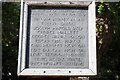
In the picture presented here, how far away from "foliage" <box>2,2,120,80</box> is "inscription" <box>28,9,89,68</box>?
A: 10.8ft

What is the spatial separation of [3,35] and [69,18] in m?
4.13

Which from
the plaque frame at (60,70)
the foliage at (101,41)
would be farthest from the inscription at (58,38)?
the foliage at (101,41)

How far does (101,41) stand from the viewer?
8055 mm

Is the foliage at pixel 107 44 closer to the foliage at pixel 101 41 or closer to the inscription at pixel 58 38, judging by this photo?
the foliage at pixel 101 41

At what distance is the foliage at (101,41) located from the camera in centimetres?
766

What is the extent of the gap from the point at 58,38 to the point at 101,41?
408 cm

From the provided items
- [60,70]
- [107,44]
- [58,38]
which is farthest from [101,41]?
[60,70]

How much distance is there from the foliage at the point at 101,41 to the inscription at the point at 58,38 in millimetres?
3298

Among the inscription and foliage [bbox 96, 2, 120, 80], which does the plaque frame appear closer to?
the inscription

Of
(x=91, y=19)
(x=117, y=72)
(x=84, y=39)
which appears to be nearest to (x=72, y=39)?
(x=84, y=39)

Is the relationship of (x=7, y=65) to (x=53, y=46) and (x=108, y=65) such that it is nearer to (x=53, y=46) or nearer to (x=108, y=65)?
(x=108, y=65)

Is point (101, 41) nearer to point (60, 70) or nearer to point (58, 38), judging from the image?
point (58, 38)

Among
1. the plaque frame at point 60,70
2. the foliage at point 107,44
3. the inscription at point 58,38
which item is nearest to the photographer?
the plaque frame at point 60,70

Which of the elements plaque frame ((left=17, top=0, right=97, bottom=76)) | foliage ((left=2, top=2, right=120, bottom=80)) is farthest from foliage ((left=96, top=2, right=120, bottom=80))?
plaque frame ((left=17, top=0, right=97, bottom=76))
